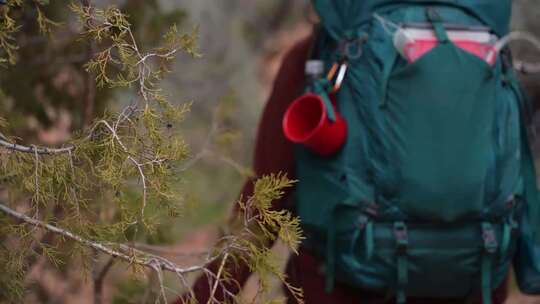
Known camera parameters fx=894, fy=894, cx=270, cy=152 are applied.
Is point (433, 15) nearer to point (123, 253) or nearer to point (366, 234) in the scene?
point (366, 234)

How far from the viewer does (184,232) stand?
1020 centimetres

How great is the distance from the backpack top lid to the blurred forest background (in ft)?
1.21

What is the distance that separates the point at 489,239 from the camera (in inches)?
104

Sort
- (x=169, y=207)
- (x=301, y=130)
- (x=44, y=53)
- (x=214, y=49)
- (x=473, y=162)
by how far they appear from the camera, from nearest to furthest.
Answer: (x=169, y=207)
(x=473, y=162)
(x=301, y=130)
(x=44, y=53)
(x=214, y=49)

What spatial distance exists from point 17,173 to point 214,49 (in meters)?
8.06

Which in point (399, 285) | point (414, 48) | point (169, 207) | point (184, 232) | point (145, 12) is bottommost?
point (184, 232)

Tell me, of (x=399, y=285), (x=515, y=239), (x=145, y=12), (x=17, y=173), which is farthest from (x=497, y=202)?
(x=145, y=12)

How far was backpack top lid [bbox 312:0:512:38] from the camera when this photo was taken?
9.05ft

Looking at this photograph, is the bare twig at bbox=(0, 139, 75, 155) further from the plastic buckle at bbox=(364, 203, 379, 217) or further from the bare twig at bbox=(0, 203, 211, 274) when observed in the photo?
the plastic buckle at bbox=(364, 203, 379, 217)

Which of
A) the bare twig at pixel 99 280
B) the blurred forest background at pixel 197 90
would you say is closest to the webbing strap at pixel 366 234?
the blurred forest background at pixel 197 90

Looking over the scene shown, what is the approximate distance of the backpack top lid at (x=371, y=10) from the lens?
276cm

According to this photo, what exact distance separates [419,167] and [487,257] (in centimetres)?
36

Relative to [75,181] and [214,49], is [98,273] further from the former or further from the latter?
[214,49]

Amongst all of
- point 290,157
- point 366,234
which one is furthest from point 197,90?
point 366,234
